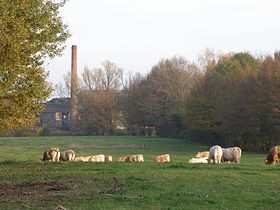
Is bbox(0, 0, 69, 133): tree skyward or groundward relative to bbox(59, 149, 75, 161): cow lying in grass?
skyward

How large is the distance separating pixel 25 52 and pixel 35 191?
7673mm

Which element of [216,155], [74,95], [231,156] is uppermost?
[74,95]

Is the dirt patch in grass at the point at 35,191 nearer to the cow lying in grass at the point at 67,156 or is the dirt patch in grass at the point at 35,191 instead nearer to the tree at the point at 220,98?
the cow lying in grass at the point at 67,156

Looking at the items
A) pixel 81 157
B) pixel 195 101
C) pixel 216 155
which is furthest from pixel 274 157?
pixel 195 101

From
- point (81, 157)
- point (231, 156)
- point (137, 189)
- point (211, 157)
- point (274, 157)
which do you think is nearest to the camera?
point (137, 189)

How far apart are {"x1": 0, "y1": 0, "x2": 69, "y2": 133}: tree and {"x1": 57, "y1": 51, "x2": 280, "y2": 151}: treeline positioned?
1542 inches

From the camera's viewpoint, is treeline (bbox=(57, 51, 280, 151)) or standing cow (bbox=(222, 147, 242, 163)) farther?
treeline (bbox=(57, 51, 280, 151))

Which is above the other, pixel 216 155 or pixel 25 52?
pixel 25 52

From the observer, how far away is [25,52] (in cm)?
2266

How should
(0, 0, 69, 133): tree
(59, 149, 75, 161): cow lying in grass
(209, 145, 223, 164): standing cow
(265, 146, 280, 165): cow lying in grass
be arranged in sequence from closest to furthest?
1. (0, 0, 69, 133): tree
2. (209, 145, 223, 164): standing cow
3. (265, 146, 280, 165): cow lying in grass
4. (59, 149, 75, 161): cow lying in grass

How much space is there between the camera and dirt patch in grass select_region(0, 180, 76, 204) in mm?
15375

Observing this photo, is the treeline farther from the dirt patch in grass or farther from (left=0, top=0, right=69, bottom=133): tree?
the dirt patch in grass

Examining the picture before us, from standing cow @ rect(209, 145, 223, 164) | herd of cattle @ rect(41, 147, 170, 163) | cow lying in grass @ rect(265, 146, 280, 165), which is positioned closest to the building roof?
herd of cattle @ rect(41, 147, 170, 163)

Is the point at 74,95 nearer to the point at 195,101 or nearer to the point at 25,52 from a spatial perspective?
the point at 195,101
